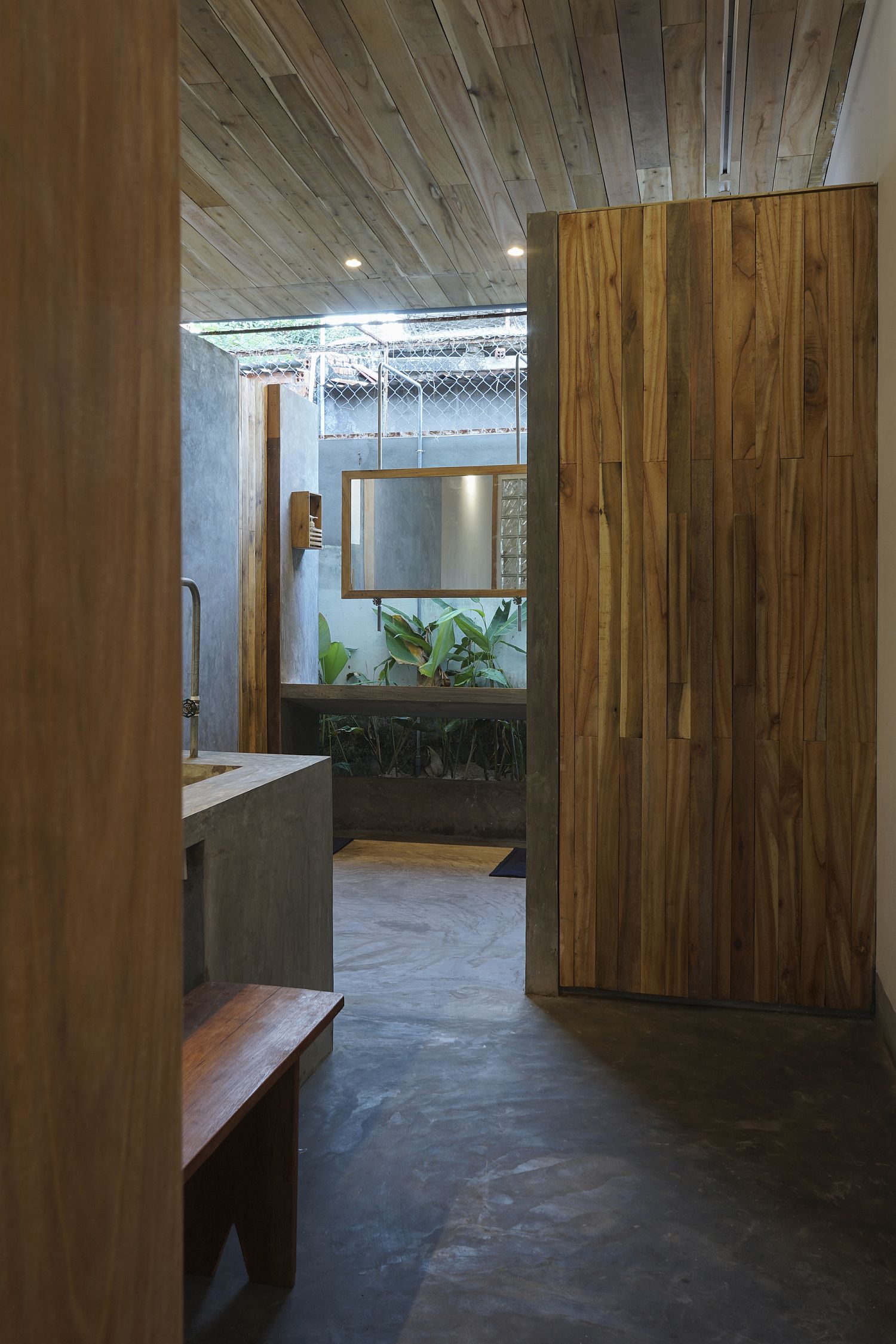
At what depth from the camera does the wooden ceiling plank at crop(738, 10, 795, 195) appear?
287cm

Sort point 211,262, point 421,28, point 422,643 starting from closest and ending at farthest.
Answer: point 421,28 → point 211,262 → point 422,643

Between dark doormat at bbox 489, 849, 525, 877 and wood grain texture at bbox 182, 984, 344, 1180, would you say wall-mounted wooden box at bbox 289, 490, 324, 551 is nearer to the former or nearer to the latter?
dark doormat at bbox 489, 849, 525, 877

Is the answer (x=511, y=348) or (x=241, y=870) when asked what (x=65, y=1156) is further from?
(x=511, y=348)

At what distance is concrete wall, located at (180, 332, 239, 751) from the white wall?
9.24ft

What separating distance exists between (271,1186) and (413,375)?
16.4ft

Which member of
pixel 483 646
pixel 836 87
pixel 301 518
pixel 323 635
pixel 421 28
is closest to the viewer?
pixel 421 28

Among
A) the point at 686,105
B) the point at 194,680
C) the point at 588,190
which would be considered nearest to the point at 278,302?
the point at 588,190

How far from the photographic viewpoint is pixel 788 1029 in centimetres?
292

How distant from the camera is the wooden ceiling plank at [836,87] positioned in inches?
113

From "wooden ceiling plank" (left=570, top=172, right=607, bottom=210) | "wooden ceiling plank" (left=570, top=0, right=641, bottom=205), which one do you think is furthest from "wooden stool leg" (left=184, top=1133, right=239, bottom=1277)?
"wooden ceiling plank" (left=570, top=172, right=607, bottom=210)

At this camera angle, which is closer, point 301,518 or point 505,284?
point 505,284

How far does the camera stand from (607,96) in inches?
126

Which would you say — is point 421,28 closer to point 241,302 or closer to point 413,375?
point 241,302

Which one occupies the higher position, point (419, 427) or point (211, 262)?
point (211, 262)
